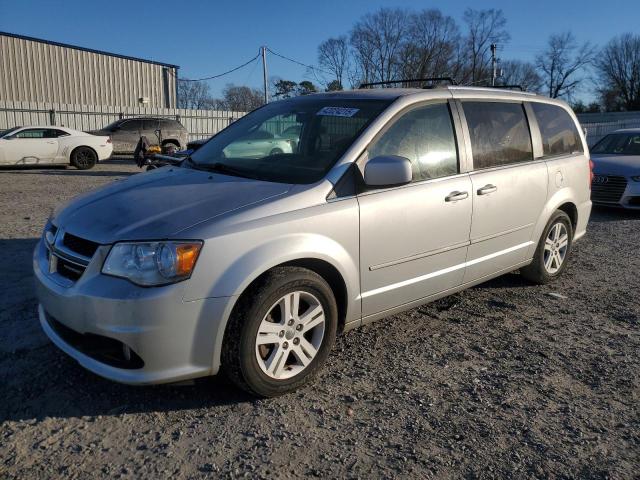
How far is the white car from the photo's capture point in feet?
50.0

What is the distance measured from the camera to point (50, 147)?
15680mm

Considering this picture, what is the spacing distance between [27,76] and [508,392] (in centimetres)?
3406

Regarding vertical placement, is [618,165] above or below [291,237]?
above

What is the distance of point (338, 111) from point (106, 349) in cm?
221

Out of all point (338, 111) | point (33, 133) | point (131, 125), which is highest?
point (131, 125)

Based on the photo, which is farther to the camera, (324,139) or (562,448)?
(324,139)

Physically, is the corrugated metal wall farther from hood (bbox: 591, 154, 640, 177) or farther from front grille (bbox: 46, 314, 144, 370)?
front grille (bbox: 46, 314, 144, 370)

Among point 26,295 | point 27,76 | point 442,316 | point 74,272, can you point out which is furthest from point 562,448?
point 27,76

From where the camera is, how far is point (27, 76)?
3055 cm

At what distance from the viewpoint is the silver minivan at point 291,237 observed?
2.69 meters

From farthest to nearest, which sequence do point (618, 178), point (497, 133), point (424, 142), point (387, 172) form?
1. point (618, 178)
2. point (497, 133)
3. point (424, 142)
4. point (387, 172)

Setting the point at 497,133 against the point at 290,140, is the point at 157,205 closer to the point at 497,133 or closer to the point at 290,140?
the point at 290,140

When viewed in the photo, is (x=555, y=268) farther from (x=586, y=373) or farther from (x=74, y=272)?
(x=74, y=272)

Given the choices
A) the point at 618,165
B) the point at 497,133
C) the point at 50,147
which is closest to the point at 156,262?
the point at 497,133
